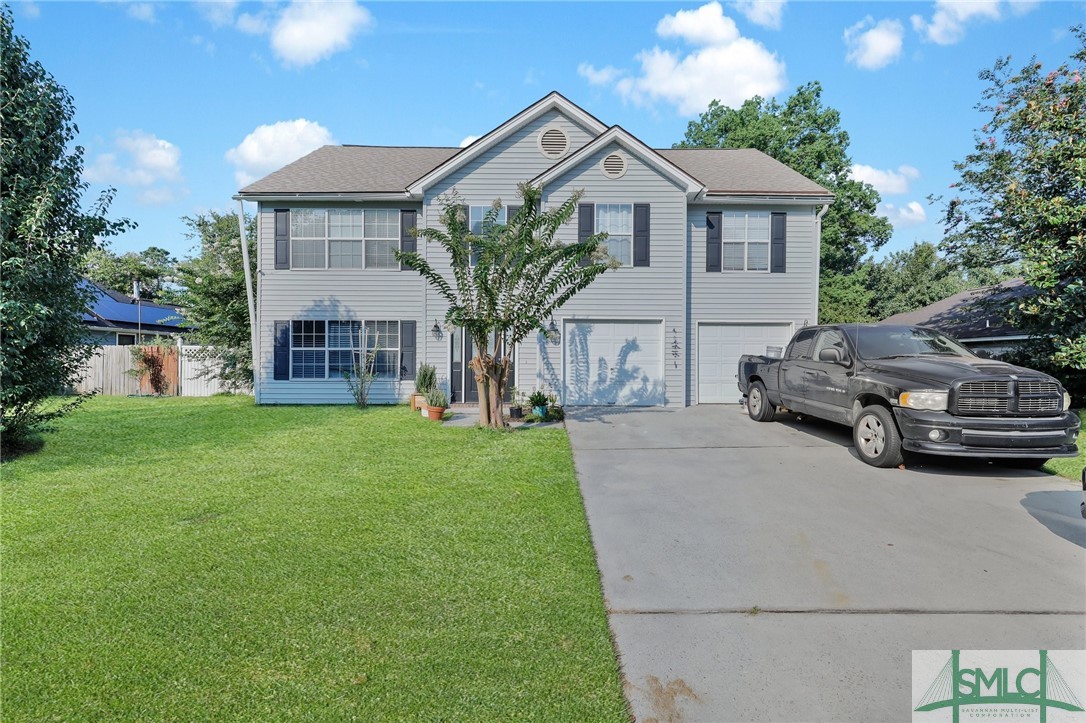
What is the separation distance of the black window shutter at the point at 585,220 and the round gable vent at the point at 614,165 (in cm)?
86

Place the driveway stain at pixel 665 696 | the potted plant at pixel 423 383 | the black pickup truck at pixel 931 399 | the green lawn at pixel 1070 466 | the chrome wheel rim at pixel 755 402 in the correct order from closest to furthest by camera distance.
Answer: the driveway stain at pixel 665 696
the black pickup truck at pixel 931 399
the green lawn at pixel 1070 466
the chrome wheel rim at pixel 755 402
the potted plant at pixel 423 383

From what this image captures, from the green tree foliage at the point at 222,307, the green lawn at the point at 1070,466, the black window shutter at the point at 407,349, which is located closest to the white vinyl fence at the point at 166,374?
the green tree foliage at the point at 222,307

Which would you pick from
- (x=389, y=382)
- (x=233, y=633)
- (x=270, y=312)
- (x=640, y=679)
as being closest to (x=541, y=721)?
(x=640, y=679)

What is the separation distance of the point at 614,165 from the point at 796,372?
21.7 ft

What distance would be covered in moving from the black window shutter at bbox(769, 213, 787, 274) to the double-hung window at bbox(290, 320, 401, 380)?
939 cm

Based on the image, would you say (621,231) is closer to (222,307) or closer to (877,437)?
(877,437)

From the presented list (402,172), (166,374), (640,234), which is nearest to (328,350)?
(402,172)

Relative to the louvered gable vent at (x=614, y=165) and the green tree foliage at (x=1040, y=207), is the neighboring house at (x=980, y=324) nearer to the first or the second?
the green tree foliage at (x=1040, y=207)

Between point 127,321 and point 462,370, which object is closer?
point 462,370

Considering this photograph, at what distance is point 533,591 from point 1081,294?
1166cm

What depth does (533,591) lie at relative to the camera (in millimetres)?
3613

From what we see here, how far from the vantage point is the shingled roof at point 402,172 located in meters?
13.5

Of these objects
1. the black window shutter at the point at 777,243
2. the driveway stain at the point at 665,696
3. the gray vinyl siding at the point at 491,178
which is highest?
the gray vinyl siding at the point at 491,178

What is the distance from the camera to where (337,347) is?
13.9m
